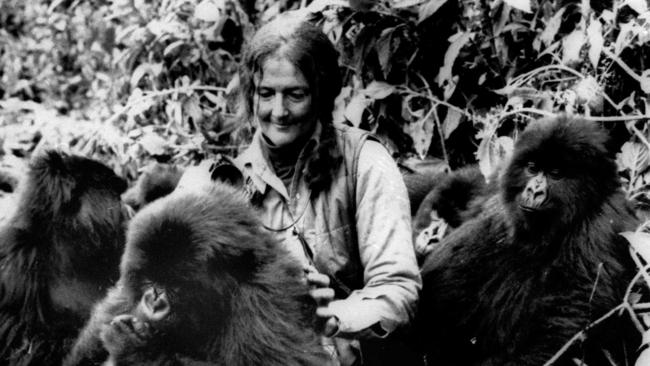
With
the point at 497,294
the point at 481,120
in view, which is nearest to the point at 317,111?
the point at 497,294

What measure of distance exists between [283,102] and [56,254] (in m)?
1.31

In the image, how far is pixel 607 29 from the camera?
4.35m

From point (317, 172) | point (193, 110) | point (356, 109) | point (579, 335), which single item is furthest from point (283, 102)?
point (193, 110)

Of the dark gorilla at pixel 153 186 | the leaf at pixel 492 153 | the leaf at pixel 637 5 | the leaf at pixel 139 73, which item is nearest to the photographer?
the leaf at pixel 637 5

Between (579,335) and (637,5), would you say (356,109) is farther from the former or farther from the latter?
(579,335)

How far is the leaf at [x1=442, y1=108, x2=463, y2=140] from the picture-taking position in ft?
15.6

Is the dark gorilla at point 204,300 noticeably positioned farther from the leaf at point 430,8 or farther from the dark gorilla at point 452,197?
the leaf at point 430,8

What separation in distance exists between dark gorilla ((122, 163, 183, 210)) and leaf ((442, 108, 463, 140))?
170cm

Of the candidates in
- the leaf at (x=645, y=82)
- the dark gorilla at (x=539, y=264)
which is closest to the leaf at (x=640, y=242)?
the dark gorilla at (x=539, y=264)

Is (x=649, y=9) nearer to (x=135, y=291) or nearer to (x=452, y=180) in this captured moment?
(x=452, y=180)

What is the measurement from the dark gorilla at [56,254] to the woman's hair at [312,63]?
1011 mm

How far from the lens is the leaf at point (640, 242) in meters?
3.10

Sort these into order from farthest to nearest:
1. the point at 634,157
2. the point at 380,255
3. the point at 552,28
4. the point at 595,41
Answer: the point at 552,28, the point at 595,41, the point at 634,157, the point at 380,255

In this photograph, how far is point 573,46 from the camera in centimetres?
430
